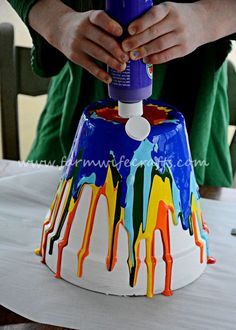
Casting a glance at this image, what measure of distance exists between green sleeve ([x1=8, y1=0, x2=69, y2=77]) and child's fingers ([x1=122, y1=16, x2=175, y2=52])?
292mm

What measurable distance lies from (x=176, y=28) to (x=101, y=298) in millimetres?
317

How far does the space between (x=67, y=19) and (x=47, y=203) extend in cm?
26

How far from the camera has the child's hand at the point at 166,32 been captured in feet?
2.09

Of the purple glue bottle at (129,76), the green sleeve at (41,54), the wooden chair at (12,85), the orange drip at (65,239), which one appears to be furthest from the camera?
the wooden chair at (12,85)

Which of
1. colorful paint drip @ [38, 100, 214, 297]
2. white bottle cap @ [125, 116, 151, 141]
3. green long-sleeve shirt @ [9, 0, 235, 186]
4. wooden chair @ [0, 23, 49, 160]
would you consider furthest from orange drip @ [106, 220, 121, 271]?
wooden chair @ [0, 23, 49, 160]

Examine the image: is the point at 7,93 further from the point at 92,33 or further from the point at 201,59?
the point at 92,33

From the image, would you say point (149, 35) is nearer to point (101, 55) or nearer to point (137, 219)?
point (101, 55)

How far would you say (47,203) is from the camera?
893 millimetres

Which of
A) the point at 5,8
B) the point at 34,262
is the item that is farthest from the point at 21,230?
the point at 5,8

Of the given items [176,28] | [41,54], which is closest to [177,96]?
[41,54]

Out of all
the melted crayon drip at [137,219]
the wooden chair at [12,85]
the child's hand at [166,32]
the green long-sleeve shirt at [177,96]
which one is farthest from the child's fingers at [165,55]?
the wooden chair at [12,85]

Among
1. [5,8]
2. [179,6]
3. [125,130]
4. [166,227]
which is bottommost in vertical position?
[5,8]

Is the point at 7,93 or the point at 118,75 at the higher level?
the point at 118,75

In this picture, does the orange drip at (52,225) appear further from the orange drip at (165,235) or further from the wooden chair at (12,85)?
the wooden chair at (12,85)
